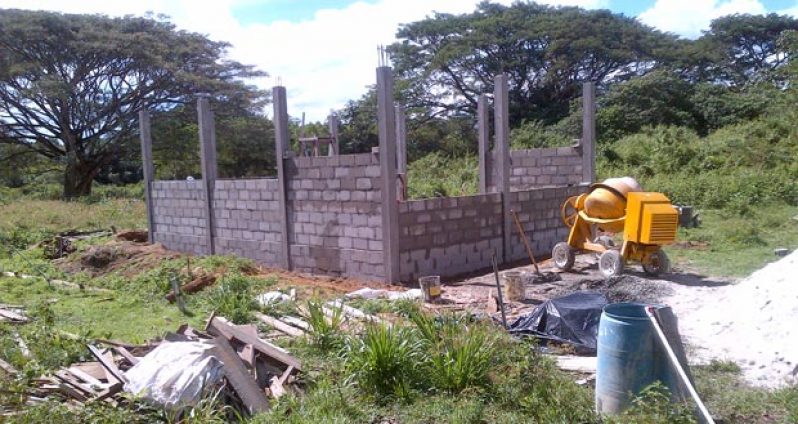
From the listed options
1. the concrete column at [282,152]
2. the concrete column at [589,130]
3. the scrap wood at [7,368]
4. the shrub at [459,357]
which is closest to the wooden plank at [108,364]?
the scrap wood at [7,368]

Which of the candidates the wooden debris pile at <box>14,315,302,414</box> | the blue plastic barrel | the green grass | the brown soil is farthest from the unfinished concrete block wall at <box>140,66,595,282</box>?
the blue plastic barrel

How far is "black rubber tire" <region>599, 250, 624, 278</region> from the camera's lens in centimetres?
860

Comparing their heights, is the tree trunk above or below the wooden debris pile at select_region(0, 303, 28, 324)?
above

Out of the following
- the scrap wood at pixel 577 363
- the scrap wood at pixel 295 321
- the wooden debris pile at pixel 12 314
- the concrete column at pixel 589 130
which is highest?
the concrete column at pixel 589 130

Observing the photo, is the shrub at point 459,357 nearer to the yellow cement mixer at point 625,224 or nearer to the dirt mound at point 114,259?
the yellow cement mixer at point 625,224

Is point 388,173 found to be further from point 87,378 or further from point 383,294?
point 87,378

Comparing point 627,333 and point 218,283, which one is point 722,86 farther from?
point 627,333

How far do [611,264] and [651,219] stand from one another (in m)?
0.91

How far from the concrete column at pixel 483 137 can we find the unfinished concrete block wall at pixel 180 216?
5.44 metres

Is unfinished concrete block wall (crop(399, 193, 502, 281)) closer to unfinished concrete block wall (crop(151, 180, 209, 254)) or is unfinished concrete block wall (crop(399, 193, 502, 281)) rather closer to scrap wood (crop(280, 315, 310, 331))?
scrap wood (crop(280, 315, 310, 331))

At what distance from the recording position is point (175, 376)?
452 centimetres

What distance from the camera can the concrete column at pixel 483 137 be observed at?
12.2 meters

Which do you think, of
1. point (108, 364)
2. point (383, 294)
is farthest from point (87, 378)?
point (383, 294)

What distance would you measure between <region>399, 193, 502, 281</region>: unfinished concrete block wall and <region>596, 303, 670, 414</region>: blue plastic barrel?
17.4 ft
